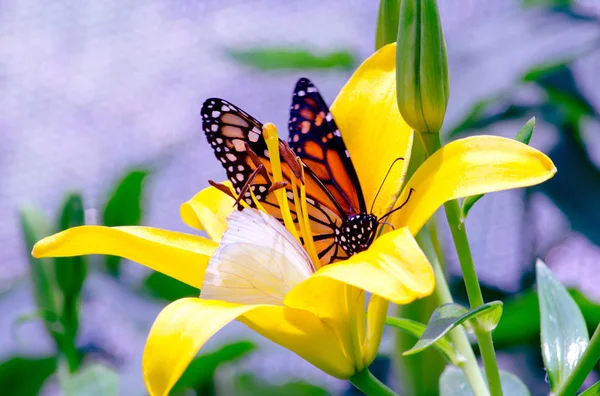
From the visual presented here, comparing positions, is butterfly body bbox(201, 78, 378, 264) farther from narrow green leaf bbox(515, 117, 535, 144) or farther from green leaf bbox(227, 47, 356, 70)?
green leaf bbox(227, 47, 356, 70)

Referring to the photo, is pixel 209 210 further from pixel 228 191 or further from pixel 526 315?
pixel 526 315

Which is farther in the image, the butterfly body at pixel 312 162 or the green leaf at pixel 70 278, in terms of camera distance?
the green leaf at pixel 70 278

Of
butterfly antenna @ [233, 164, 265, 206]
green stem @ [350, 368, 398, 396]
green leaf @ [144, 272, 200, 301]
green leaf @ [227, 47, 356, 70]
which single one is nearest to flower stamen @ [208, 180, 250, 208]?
butterfly antenna @ [233, 164, 265, 206]

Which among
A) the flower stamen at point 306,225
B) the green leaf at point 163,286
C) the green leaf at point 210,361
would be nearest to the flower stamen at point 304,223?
the flower stamen at point 306,225

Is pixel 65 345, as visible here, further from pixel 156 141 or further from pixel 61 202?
pixel 156 141

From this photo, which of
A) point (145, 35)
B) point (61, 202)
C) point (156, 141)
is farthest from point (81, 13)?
point (61, 202)

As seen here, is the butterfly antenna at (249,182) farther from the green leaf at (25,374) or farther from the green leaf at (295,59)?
the green leaf at (295,59)

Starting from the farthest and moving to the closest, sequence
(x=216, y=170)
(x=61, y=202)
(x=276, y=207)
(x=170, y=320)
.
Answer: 1. (x=216, y=170)
2. (x=61, y=202)
3. (x=276, y=207)
4. (x=170, y=320)
